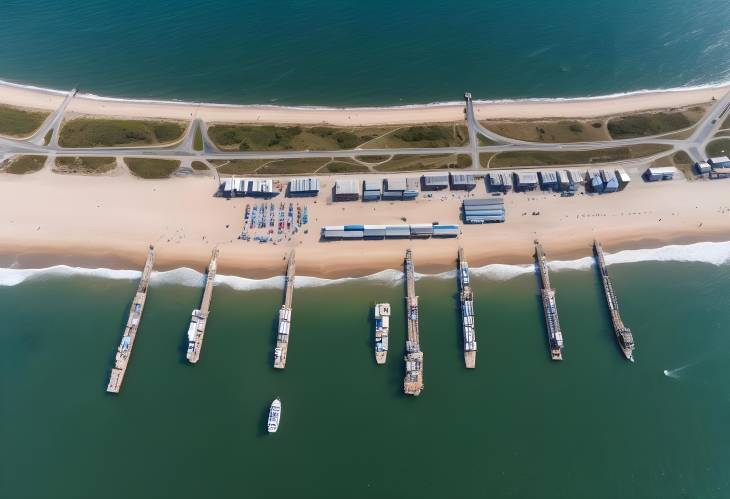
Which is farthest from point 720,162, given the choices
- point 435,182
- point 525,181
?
point 435,182

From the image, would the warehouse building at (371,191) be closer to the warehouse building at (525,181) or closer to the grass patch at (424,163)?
the grass patch at (424,163)

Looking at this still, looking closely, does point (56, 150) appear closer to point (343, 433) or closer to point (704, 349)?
point (343, 433)

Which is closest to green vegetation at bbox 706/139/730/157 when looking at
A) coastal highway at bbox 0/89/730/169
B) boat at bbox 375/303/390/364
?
coastal highway at bbox 0/89/730/169

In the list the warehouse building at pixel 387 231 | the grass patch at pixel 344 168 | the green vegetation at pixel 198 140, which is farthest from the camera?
the green vegetation at pixel 198 140

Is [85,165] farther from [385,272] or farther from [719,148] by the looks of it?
[719,148]

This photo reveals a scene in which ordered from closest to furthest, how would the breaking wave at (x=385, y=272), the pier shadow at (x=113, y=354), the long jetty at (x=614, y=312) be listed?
the pier shadow at (x=113, y=354)
the long jetty at (x=614, y=312)
the breaking wave at (x=385, y=272)

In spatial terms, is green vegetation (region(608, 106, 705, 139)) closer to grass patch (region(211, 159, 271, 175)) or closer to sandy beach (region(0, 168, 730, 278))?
sandy beach (region(0, 168, 730, 278))

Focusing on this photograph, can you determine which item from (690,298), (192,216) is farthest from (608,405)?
(192,216)

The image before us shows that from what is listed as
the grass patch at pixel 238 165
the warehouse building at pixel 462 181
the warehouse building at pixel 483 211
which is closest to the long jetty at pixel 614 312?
the warehouse building at pixel 483 211
